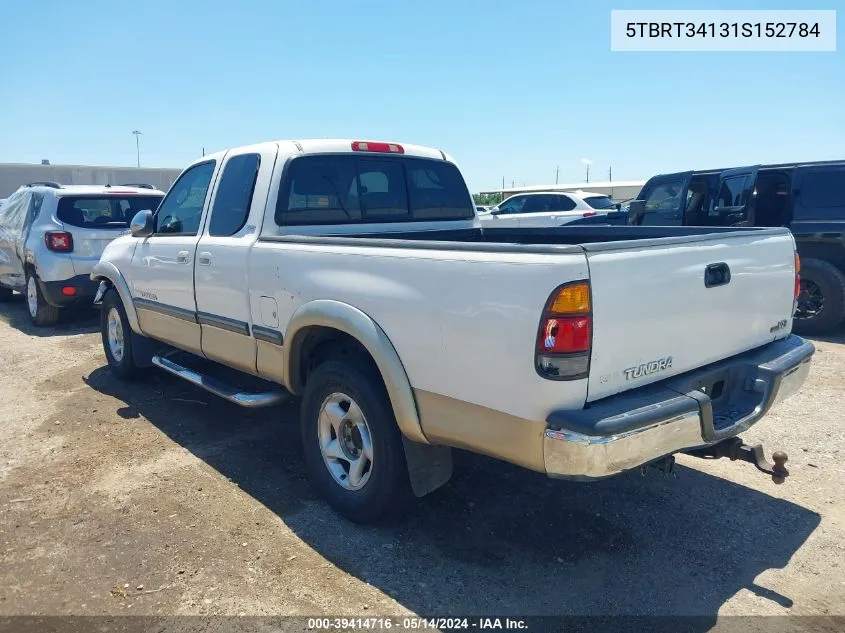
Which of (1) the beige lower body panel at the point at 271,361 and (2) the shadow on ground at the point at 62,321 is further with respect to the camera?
(2) the shadow on ground at the point at 62,321

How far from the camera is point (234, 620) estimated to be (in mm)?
2746

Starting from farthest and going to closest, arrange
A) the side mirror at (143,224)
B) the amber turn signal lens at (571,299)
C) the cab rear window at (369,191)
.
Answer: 1. the side mirror at (143,224)
2. the cab rear window at (369,191)
3. the amber turn signal lens at (571,299)

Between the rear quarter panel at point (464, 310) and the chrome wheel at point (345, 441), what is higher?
the rear quarter panel at point (464, 310)

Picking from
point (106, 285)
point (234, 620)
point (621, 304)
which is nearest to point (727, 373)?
point (621, 304)

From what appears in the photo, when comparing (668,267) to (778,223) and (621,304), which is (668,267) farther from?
(778,223)

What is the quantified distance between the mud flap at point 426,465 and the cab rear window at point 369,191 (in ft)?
5.80

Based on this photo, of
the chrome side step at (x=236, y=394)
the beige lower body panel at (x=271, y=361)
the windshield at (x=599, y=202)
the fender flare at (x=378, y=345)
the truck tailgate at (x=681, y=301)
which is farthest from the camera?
the windshield at (x=599, y=202)

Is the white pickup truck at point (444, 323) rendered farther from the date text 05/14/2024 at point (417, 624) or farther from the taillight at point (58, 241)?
the taillight at point (58, 241)

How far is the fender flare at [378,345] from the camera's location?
9.80ft

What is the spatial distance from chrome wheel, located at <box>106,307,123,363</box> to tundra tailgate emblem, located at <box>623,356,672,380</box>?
497 centimetres

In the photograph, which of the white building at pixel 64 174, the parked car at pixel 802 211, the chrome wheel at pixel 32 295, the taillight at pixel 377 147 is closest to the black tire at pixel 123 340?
the taillight at pixel 377 147

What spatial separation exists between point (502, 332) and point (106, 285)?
5.00 metres

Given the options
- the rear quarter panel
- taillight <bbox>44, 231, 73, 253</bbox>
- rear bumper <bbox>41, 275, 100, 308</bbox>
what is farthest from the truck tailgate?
taillight <bbox>44, 231, 73, 253</bbox>

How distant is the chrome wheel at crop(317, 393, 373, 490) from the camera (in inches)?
134
